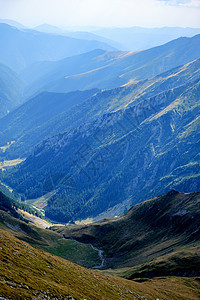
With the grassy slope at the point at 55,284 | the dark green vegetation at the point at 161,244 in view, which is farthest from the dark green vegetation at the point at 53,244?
the grassy slope at the point at 55,284

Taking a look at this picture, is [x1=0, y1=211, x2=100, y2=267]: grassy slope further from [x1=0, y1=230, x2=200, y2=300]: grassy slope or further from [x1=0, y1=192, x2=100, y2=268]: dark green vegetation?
[x1=0, y1=230, x2=200, y2=300]: grassy slope

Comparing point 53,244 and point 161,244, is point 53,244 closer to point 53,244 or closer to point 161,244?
point 53,244

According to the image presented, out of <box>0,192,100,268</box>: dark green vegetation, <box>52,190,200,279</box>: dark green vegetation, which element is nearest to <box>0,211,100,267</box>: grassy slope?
<box>0,192,100,268</box>: dark green vegetation

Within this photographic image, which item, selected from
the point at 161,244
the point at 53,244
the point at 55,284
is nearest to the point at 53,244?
the point at 53,244

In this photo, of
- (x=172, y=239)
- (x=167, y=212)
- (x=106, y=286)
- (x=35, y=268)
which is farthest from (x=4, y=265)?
(x=167, y=212)

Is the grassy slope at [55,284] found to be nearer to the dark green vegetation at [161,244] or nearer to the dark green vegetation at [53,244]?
the dark green vegetation at [161,244]
